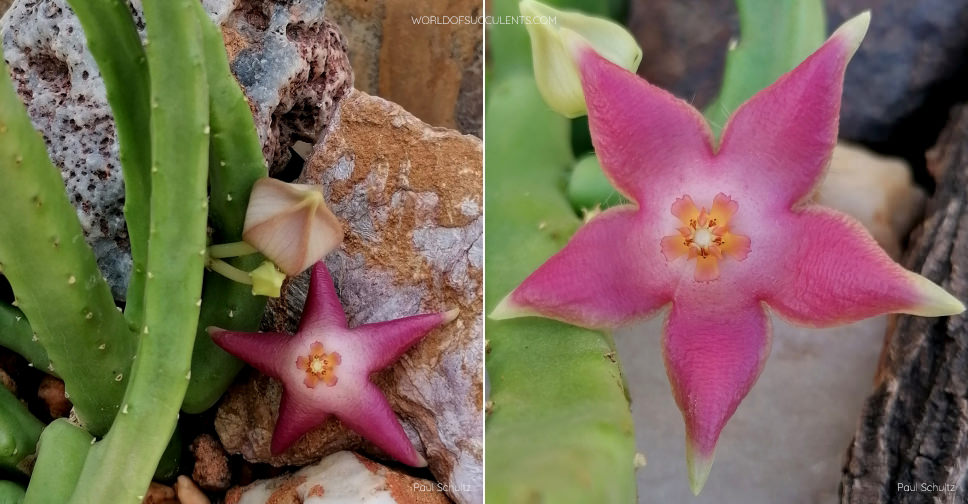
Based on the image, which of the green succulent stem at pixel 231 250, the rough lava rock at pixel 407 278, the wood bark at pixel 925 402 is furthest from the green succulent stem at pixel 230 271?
the wood bark at pixel 925 402

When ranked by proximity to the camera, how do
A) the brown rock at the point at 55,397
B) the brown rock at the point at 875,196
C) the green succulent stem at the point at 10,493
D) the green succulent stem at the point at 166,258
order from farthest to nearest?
1. the brown rock at the point at 875,196
2. the brown rock at the point at 55,397
3. the green succulent stem at the point at 10,493
4. the green succulent stem at the point at 166,258

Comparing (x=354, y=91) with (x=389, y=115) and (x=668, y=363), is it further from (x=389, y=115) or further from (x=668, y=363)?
(x=668, y=363)

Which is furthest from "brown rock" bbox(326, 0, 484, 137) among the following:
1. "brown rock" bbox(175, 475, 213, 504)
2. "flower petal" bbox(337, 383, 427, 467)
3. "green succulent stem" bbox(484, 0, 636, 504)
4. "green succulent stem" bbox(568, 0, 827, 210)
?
"brown rock" bbox(175, 475, 213, 504)

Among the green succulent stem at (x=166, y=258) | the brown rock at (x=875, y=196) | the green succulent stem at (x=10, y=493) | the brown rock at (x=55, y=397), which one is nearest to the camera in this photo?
the green succulent stem at (x=166, y=258)

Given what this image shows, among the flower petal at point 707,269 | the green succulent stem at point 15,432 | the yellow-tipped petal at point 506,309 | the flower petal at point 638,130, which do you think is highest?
the flower petal at point 638,130

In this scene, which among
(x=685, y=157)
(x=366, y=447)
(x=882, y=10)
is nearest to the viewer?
(x=685, y=157)

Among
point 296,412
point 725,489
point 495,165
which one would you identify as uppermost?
point 495,165

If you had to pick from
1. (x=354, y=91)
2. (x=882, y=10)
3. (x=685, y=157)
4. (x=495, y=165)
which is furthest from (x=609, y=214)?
(x=882, y=10)

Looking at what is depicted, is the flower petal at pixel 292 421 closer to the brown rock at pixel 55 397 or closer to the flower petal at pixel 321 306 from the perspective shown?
the flower petal at pixel 321 306
